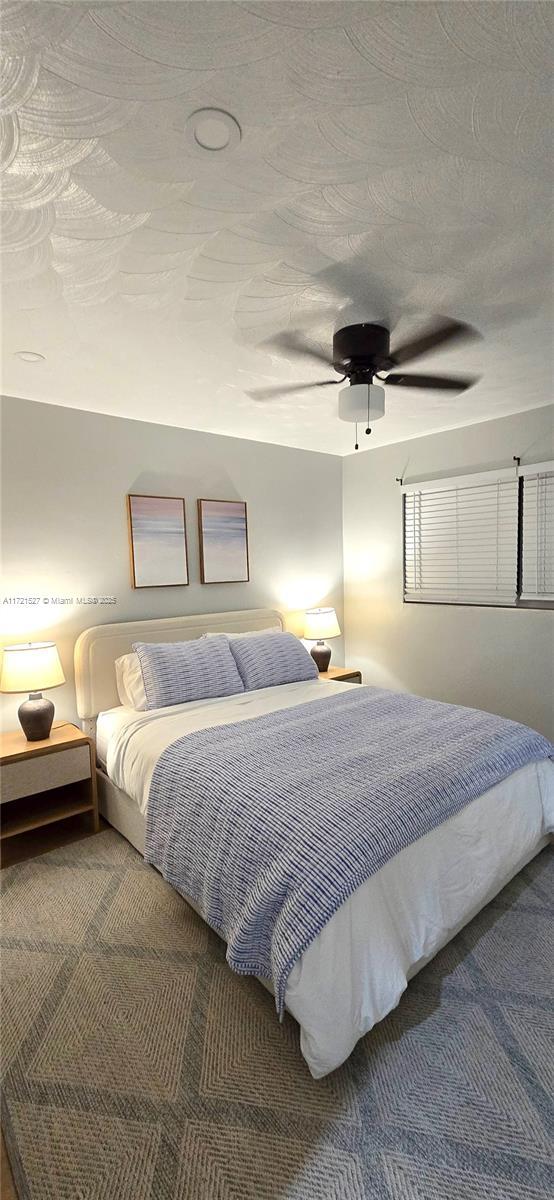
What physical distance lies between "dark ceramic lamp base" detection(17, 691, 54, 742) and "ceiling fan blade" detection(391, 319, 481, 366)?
2534 mm

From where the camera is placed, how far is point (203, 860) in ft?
5.89

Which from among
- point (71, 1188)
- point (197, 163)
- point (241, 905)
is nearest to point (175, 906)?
point (241, 905)

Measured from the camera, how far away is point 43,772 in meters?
2.60

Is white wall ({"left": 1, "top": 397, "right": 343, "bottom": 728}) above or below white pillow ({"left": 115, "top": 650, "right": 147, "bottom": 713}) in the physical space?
above

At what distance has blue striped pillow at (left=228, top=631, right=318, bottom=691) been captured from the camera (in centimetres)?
332

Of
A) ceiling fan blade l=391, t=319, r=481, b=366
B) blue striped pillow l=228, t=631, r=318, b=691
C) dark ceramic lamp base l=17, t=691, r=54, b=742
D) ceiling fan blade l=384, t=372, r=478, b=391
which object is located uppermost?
ceiling fan blade l=391, t=319, r=481, b=366

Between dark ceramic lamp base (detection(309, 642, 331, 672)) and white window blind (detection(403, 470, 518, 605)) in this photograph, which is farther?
dark ceramic lamp base (detection(309, 642, 331, 672))

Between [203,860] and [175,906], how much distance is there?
63 cm

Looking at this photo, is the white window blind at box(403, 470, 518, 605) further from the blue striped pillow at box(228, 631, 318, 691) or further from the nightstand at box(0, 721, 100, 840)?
the nightstand at box(0, 721, 100, 840)

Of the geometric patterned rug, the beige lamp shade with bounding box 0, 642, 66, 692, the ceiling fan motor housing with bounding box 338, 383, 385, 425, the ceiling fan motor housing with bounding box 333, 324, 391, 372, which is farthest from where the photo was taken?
the beige lamp shade with bounding box 0, 642, 66, 692

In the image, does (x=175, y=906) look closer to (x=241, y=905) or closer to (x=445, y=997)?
(x=241, y=905)

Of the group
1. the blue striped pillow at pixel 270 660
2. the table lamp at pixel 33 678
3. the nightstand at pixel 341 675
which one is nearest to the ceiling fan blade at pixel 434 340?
the blue striped pillow at pixel 270 660

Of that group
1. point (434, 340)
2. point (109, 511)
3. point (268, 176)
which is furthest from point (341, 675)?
point (268, 176)

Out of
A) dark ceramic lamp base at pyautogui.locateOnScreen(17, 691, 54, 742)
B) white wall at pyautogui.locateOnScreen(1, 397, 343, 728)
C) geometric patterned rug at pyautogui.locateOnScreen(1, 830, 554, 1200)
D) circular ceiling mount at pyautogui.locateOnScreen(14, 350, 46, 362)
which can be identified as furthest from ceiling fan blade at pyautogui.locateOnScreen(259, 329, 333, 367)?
geometric patterned rug at pyautogui.locateOnScreen(1, 830, 554, 1200)
